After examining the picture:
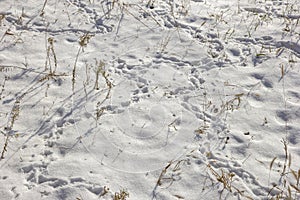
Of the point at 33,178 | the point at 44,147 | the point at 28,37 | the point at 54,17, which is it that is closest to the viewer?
the point at 33,178

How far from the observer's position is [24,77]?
4645 millimetres

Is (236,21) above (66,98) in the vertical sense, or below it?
above

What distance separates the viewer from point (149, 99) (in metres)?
4.45

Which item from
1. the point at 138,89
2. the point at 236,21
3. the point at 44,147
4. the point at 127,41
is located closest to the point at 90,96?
the point at 138,89

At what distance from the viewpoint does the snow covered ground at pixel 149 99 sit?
11.6 ft

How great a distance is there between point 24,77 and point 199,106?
2417 millimetres

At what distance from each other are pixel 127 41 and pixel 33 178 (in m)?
2.67

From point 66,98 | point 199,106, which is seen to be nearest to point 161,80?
point 199,106

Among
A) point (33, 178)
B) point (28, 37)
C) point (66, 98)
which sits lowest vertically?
point (33, 178)

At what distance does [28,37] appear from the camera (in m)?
5.31

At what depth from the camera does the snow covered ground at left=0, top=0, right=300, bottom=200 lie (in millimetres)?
3521

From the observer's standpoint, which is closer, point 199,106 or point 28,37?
point 199,106

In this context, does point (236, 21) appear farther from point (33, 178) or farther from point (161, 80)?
point (33, 178)

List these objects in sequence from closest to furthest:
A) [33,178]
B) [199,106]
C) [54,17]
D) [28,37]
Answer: [33,178] < [199,106] < [28,37] < [54,17]
